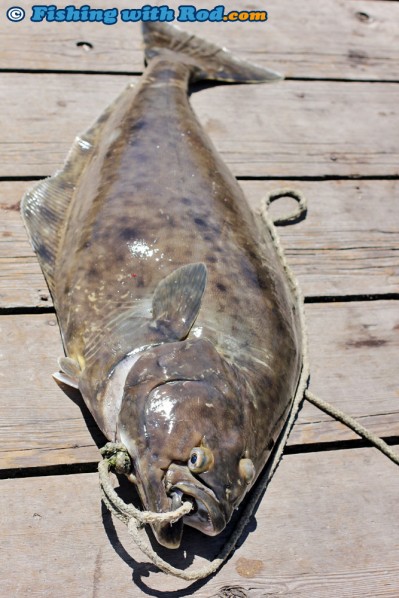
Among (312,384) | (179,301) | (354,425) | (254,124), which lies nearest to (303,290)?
(312,384)

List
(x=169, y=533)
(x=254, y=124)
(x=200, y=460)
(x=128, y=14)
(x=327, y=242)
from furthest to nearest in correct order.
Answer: (x=128, y=14) < (x=254, y=124) < (x=327, y=242) < (x=169, y=533) < (x=200, y=460)

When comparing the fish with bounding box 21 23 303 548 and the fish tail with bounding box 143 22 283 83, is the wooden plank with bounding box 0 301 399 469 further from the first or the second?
the fish tail with bounding box 143 22 283 83

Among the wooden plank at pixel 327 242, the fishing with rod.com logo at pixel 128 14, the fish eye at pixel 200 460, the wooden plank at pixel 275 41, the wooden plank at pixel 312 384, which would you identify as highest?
the fishing with rod.com logo at pixel 128 14

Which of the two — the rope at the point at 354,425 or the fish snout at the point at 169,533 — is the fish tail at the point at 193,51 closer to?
the rope at the point at 354,425

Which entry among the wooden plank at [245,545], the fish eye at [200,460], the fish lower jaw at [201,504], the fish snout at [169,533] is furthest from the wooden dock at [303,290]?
the fish eye at [200,460]

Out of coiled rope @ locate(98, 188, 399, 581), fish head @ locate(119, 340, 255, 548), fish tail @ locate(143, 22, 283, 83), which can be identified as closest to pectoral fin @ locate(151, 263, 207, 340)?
fish head @ locate(119, 340, 255, 548)

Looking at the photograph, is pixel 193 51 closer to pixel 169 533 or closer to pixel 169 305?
pixel 169 305

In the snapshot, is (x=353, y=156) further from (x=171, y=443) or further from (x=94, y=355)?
(x=171, y=443)
